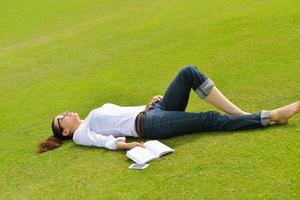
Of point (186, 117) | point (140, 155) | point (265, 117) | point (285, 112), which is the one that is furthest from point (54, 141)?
point (285, 112)

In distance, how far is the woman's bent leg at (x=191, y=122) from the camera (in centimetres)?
529

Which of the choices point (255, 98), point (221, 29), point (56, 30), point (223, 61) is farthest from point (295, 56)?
point (56, 30)

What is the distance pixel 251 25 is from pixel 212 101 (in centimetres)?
495

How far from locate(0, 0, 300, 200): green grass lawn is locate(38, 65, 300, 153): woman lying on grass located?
4.4 inches

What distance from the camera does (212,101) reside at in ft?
17.8

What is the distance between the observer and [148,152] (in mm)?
5242

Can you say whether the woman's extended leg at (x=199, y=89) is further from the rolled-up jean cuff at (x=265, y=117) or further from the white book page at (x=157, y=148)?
the white book page at (x=157, y=148)

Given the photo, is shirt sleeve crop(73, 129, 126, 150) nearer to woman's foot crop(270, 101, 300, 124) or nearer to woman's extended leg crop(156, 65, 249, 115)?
woman's extended leg crop(156, 65, 249, 115)

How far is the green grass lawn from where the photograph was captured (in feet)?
15.0

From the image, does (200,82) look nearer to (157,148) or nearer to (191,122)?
(191,122)

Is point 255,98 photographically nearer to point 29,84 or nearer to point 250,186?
point 250,186

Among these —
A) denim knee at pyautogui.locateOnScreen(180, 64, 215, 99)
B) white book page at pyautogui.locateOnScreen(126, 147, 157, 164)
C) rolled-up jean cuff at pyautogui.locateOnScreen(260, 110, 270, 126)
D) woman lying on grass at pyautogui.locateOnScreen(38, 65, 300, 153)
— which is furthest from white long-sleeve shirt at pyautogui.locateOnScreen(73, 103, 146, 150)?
rolled-up jean cuff at pyautogui.locateOnScreen(260, 110, 270, 126)

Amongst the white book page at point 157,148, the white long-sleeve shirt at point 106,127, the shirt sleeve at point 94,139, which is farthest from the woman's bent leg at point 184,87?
the shirt sleeve at point 94,139

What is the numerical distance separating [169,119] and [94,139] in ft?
2.99
